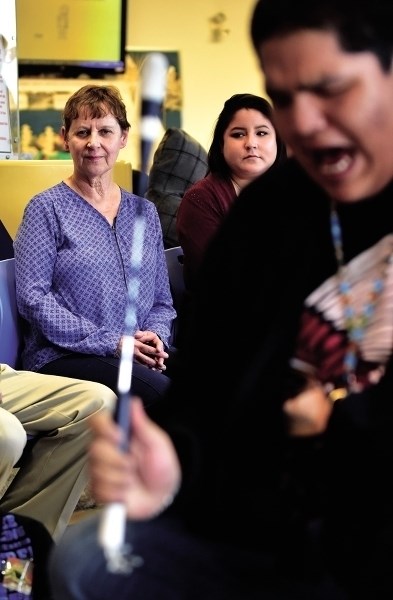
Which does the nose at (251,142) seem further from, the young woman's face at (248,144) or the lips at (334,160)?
the lips at (334,160)

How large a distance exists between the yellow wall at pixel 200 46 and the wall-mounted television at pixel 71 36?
0.84 ft

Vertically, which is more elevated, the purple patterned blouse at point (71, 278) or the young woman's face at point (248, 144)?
the young woman's face at point (248, 144)

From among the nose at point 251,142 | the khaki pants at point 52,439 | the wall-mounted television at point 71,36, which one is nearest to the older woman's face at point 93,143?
the nose at point 251,142

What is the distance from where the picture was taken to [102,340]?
7.70 ft

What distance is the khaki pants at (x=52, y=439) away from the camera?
218 cm

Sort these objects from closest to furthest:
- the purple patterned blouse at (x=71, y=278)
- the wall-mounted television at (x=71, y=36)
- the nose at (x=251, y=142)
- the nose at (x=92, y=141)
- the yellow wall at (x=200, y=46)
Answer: the purple patterned blouse at (x=71, y=278), the nose at (x=92, y=141), the nose at (x=251, y=142), the wall-mounted television at (x=71, y=36), the yellow wall at (x=200, y=46)

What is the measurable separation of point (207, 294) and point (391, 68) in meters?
0.31

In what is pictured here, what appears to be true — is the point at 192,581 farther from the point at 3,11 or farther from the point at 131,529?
the point at 3,11

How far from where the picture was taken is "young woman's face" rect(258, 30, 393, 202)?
2.74 ft

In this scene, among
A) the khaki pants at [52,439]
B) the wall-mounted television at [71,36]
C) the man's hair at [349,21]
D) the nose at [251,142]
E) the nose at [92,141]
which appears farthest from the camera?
the wall-mounted television at [71,36]

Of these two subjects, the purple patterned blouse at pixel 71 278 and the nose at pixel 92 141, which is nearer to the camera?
the purple patterned blouse at pixel 71 278

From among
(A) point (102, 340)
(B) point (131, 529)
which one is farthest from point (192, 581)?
(A) point (102, 340)

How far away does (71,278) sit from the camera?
7.82 feet

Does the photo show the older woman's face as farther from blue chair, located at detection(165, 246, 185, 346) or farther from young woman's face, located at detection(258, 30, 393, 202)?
young woman's face, located at detection(258, 30, 393, 202)
